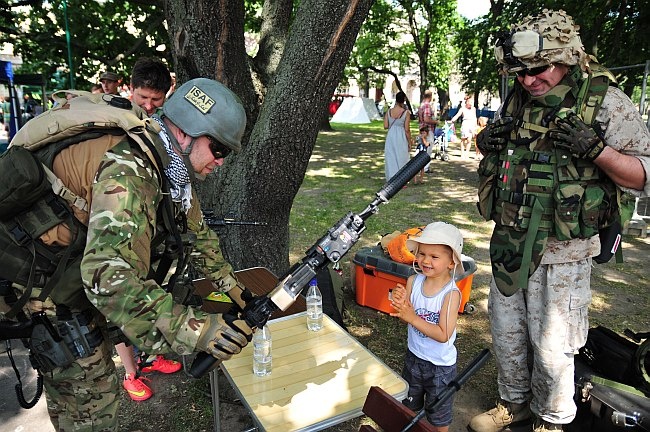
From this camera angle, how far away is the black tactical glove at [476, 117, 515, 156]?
2739 mm

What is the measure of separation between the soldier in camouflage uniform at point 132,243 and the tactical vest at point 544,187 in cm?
167

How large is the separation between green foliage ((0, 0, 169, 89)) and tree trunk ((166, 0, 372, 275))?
571cm

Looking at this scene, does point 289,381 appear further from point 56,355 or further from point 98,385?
point 56,355

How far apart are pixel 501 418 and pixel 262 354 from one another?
176cm

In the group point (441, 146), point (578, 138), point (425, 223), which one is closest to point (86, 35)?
point (425, 223)

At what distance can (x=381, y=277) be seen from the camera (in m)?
4.50

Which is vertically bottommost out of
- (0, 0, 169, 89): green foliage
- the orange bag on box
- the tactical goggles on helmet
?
the orange bag on box

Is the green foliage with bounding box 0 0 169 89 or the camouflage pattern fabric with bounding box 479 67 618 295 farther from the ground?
the green foliage with bounding box 0 0 169 89

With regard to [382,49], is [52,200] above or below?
below

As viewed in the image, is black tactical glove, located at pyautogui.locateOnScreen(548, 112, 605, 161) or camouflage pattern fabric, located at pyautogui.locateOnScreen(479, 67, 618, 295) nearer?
black tactical glove, located at pyautogui.locateOnScreen(548, 112, 605, 161)

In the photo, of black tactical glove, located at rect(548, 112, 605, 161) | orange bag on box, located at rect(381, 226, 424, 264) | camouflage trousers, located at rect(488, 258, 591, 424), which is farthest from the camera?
orange bag on box, located at rect(381, 226, 424, 264)

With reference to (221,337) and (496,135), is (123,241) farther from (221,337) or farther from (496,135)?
(496,135)

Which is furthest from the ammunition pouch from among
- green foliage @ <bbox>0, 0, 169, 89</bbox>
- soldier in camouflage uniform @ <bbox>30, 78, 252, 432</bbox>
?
green foliage @ <bbox>0, 0, 169, 89</bbox>

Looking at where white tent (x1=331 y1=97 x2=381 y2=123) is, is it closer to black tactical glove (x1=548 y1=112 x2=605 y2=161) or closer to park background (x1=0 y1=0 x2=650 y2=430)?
park background (x1=0 y1=0 x2=650 y2=430)
